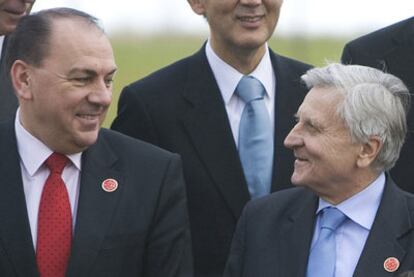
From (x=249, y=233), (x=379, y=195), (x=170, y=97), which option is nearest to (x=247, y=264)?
(x=249, y=233)

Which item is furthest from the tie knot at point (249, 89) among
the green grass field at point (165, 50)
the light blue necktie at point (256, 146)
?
the green grass field at point (165, 50)

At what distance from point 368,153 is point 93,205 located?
3.47 feet

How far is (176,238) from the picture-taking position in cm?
588

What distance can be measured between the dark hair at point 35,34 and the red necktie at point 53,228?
40cm

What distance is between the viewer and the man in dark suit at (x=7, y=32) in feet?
20.9

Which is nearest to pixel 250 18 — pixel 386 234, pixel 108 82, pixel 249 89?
pixel 249 89

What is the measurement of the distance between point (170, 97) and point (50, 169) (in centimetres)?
93

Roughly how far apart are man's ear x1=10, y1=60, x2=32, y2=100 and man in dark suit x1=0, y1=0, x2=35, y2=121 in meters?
0.35

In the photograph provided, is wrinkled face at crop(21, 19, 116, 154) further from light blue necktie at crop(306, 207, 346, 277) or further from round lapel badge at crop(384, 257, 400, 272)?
round lapel badge at crop(384, 257, 400, 272)

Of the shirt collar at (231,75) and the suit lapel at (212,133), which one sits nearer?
the suit lapel at (212,133)

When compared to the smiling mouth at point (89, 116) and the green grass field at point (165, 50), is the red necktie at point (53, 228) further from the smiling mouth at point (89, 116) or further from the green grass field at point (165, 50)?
the green grass field at point (165, 50)

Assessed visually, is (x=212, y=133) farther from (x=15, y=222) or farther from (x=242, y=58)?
(x=15, y=222)

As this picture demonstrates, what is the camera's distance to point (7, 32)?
21.1 ft

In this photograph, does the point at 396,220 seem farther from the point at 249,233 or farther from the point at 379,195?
the point at 249,233
